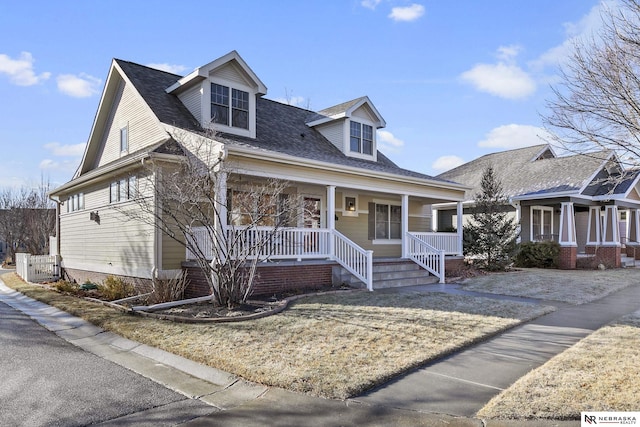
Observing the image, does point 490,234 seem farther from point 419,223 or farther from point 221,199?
point 221,199

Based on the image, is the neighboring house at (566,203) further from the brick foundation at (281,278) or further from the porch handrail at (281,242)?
the brick foundation at (281,278)

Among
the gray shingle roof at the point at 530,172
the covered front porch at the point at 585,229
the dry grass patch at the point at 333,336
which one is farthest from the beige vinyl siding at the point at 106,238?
the covered front porch at the point at 585,229

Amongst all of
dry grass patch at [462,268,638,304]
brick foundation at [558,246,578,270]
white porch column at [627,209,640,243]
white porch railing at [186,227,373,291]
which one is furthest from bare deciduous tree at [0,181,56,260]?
white porch column at [627,209,640,243]

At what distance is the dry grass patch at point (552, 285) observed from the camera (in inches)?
440

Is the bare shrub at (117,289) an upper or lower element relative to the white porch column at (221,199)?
lower

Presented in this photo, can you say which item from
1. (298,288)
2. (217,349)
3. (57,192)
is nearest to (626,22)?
(217,349)

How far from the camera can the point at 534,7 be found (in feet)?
30.2

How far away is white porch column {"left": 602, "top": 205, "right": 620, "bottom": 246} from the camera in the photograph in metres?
20.8

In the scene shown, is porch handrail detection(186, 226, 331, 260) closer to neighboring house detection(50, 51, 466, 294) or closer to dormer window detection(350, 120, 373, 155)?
neighboring house detection(50, 51, 466, 294)

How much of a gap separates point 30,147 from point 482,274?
22.9 meters

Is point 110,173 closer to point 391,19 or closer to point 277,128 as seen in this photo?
point 277,128

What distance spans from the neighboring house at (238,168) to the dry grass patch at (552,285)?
2.04 metres
